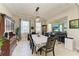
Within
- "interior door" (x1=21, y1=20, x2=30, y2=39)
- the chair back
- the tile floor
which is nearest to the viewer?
the tile floor

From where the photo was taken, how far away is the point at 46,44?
3.53 meters

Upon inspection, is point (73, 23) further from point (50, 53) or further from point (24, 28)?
point (24, 28)

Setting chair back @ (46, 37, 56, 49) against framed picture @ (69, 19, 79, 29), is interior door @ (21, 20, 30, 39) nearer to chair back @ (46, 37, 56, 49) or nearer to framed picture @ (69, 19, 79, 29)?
chair back @ (46, 37, 56, 49)

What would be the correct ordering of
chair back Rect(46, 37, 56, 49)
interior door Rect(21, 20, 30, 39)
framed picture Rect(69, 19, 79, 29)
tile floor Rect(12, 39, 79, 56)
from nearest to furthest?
tile floor Rect(12, 39, 79, 56)
interior door Rect(21, 20, 30, 39)
chair back Rect(46, 37, 56, 49)
framed picture Rect(69, 19, 79, 29)

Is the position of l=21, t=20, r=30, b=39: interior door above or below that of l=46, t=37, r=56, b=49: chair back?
above

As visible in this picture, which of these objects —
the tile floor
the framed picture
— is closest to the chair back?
the tile floor

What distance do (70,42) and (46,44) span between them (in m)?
1.36

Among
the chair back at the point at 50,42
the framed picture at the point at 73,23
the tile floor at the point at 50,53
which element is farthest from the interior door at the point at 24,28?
the framed picture at the point at 73,23

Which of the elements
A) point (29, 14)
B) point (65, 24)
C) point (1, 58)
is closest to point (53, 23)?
point (65, 24)

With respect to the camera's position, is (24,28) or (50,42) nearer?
(24,28)

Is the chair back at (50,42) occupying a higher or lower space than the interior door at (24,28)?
lower

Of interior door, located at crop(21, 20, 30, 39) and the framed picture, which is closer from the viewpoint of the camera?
interior door, located at crop(21, 20, 30, 39)

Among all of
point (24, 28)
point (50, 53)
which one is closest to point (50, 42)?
point (50, 53)

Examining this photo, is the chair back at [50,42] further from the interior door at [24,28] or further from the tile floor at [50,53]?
the interior door at [24,28]
